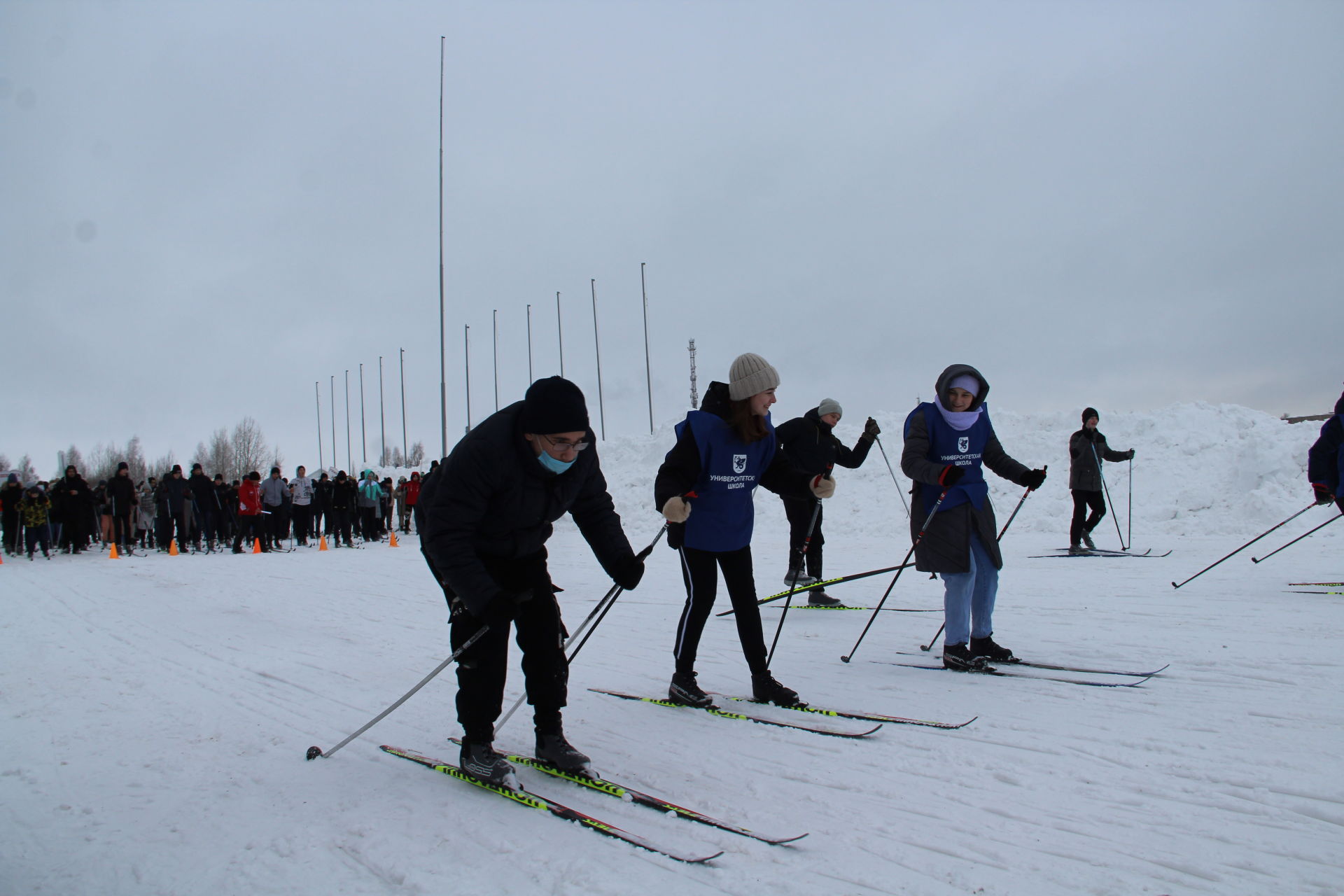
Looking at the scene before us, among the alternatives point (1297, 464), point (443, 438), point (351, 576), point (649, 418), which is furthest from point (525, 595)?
point (649, 418)

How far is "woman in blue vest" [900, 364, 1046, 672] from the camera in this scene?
4652mm

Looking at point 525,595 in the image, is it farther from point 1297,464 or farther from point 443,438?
point 443,438

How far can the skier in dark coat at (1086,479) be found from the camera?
34.0ft

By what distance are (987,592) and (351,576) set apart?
893cm

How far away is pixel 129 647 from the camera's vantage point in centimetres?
608

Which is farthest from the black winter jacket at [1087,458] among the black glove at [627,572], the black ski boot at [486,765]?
the black ski boot at [486,765]

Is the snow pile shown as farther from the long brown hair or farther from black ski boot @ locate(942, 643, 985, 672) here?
the long brown hair

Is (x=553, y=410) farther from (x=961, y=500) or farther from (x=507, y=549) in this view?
(x=961, y=500)

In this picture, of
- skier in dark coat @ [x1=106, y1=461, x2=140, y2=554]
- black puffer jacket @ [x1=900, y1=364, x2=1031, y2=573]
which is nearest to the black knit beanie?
black puffer jacket @ [x1=900, y1=364, x2=1031, y2=573]

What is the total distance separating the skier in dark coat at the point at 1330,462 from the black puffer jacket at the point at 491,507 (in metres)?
6.68

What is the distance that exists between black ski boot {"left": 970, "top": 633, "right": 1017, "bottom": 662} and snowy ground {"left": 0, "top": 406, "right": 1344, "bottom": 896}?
0.29 m

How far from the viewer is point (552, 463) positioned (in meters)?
3.11

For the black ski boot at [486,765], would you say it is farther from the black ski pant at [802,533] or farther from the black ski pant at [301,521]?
the black ski pant at [301,521]

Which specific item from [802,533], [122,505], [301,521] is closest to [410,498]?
[301,521]
